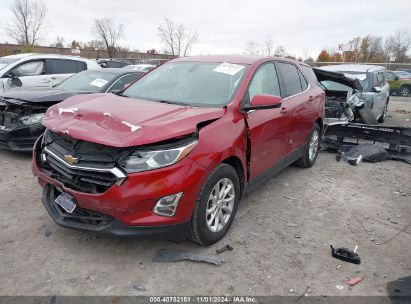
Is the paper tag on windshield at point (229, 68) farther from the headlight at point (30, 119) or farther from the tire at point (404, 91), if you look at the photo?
the tire at point (404, 91)

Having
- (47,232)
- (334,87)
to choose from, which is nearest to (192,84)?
(47,232)

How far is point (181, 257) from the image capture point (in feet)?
10.7

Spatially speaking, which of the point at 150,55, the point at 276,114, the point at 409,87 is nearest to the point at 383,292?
the point at 276,114

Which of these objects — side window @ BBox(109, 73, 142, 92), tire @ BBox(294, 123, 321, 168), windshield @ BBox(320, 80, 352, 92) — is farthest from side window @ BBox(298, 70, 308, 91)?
windshield @ BBox(320, 80, 352, 92)

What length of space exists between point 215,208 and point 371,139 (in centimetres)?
495

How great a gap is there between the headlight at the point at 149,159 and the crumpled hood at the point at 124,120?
0.11 meters

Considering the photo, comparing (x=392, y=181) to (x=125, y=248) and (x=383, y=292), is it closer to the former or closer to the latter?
(x=383, y=292)

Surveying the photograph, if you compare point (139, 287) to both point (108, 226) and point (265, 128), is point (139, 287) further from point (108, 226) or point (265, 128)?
point (265, 128)

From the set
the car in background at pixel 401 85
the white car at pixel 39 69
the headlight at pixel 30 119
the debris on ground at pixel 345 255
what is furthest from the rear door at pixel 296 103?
the car in background at pixel 401 85

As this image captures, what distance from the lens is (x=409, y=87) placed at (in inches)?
866

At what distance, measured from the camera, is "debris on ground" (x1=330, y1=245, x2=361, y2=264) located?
335 cm

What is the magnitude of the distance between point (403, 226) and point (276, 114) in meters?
1.91

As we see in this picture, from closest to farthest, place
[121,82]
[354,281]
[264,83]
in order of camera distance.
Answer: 1. [354,281]
2. [264,83]
3. [121,82]

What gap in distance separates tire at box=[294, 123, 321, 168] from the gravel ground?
1017 mm
